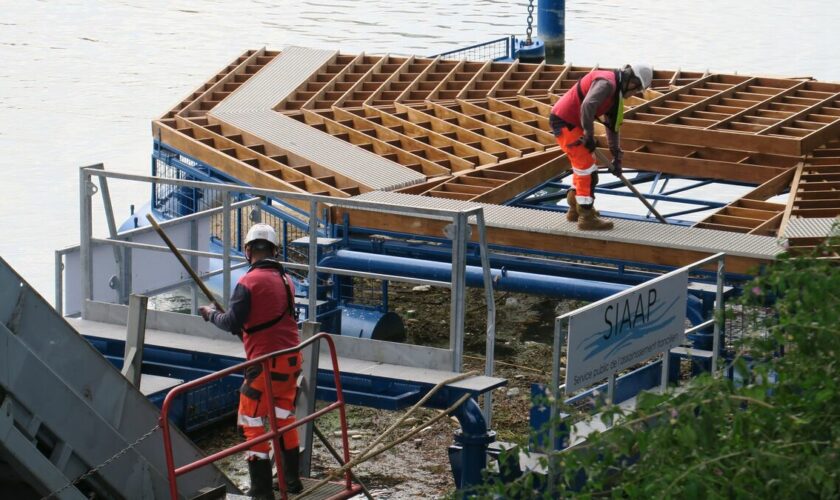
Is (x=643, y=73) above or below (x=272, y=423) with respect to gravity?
above

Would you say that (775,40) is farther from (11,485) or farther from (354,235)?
(11,485)

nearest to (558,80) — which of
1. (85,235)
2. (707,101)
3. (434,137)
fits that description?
(707,101)

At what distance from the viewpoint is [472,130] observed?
1808 centimetres

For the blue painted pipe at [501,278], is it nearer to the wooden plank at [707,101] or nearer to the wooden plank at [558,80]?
the wooden plank at [707,101]

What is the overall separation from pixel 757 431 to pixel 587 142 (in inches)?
275

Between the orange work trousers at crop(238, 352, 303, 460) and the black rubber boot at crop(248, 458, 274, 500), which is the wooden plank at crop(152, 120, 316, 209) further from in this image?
the black rubber boot at crop(248, 458, 274, 500)

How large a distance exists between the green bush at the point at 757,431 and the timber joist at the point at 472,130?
6.88 metres

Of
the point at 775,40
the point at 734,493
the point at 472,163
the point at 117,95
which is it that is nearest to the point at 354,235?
the point at 472,163

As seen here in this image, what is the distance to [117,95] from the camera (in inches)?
1592

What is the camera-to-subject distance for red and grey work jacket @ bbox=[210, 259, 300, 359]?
8.77 metres

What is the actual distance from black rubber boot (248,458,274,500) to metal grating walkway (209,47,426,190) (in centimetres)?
650

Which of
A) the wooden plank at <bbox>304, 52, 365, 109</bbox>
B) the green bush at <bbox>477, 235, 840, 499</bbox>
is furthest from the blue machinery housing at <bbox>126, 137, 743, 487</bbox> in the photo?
the wooden plank at <bbox>304, 52, 365, 109</bbox>

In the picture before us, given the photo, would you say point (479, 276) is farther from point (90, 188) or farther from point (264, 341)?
point (264, 341)

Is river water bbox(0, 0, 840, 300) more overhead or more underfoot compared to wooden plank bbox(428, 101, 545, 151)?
more underfoot
